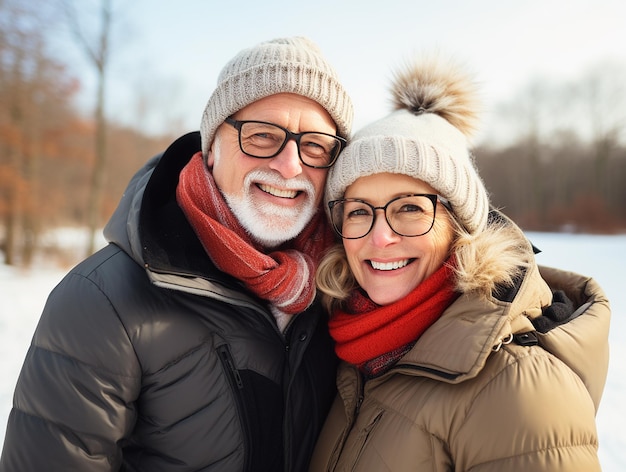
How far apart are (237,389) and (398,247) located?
90cm

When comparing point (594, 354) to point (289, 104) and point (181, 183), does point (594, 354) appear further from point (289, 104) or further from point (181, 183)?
point (181, 183)

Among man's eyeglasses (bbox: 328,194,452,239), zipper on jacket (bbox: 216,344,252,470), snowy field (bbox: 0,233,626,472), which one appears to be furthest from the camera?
snowy field (bbox: 0,233,626,472)

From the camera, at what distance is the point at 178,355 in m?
1.52

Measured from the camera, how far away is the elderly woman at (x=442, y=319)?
1188 mm

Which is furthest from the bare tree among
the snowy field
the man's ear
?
the man's ear

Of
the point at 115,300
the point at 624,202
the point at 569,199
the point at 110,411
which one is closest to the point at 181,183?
the point at 115,300

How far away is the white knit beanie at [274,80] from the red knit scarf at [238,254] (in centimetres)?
30

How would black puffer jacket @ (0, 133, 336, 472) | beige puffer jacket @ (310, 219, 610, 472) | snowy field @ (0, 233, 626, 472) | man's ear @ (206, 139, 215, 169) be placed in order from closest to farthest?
beige puffer jacket @ (310, 219, 610, 472) < black puffer jacket @ (0, 133, 336, 472) < man's ear @ (206, 139, 215, 169) < snowy field @ (0, 233, 626, 472)

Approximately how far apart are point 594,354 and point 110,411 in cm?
173

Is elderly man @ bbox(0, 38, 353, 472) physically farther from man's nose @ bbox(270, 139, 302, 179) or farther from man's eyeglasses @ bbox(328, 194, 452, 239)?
man's eyeglasses @ bbox(328, 194, 452, 239)

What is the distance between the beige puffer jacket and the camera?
114cm

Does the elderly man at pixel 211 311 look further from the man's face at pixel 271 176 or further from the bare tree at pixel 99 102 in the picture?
the bare tree at pixel 99 102

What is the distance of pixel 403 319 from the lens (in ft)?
5.27

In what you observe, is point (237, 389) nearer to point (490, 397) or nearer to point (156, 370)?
point (156, 370)
